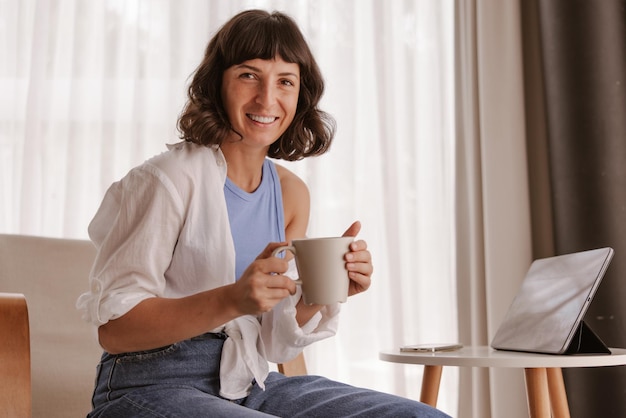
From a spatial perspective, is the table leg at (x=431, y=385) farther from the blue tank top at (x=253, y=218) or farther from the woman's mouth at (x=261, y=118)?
the woman's mouth at (x=261, y=118)

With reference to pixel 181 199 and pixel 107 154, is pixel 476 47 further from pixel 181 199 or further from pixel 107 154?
pixel 181 199

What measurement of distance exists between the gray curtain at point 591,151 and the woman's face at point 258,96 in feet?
3.98

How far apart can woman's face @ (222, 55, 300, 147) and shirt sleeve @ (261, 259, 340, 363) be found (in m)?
0.29

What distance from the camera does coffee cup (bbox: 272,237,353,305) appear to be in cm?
101

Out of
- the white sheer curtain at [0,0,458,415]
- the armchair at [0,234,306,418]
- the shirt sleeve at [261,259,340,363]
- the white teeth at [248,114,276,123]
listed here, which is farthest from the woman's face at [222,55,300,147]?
the white sheer curtain at [0,0,458,415]

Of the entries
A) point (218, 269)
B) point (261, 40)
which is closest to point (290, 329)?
point (218, 269)

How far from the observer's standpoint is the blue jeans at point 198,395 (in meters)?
1.10

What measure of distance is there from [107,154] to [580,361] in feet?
5.48

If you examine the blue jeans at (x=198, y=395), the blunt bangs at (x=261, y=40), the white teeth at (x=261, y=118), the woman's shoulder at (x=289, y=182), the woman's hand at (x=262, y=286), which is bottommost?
the blue jeans at (x=198, y=395)

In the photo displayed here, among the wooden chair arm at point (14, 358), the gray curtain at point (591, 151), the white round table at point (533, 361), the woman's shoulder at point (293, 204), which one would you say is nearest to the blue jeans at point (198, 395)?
the wooden chair arm at point (14, 358)

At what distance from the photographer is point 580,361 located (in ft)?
4.33

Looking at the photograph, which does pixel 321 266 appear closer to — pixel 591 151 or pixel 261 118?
pixel 261 118

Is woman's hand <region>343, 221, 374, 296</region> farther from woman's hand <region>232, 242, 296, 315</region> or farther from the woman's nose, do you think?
the woman's nose

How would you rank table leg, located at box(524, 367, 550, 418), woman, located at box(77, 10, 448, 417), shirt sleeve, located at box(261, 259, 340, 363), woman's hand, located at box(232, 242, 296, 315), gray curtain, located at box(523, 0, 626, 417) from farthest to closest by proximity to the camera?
gray curtain, located at box(523, 0, 626, 417) → table leg, located at box(524, 367, 550, 418) → shirt sleeve, located at box(261, 259, 340, 363) → woman, located at box(77, 10, 448, 417) → woman's hand, located at box(232, 242, 296, 315)
